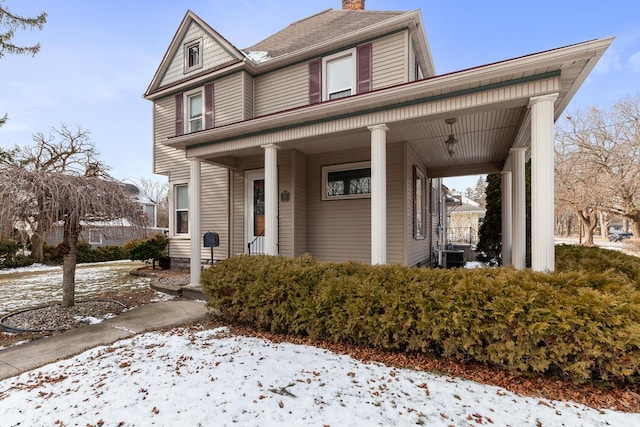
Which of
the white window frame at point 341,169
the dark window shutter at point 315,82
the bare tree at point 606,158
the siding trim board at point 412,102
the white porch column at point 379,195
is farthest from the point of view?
the bare tree at point 606,158

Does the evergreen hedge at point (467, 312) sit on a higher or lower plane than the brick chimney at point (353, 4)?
lower

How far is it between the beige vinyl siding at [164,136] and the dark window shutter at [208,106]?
133 cm

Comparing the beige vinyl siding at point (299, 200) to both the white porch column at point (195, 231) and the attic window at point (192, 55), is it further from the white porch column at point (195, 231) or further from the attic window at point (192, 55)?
the attic window at point (192, 55)

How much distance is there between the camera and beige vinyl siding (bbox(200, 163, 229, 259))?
8695 mm

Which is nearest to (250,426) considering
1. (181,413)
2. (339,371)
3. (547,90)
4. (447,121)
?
(181,413)

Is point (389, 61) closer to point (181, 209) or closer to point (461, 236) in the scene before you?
point (181, 209)

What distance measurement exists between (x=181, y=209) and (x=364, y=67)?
687 centimetres

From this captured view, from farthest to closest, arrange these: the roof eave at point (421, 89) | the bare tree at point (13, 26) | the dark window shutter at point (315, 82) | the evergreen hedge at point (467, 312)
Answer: the bare tree at point (13, 26), the dark window shutter at point (315, 82), the roof eave at point (421, 89), the evergreen hedge at point (467, 312)

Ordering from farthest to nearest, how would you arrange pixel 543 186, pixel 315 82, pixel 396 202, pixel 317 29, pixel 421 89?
pixel 317 29
pixel 315 82
pixel 396 202
pixel 421 89
pixel 543 186

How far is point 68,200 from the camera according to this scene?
185 inches

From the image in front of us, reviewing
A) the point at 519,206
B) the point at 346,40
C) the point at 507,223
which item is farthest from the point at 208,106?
the point at 507,223

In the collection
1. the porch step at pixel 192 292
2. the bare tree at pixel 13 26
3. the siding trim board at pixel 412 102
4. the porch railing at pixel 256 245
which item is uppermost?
the bare tree at pixel 13 26

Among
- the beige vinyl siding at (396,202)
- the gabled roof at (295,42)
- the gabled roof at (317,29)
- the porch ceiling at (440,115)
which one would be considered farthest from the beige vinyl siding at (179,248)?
the beige vinyl siding at (396,202)

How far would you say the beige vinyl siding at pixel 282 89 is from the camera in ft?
26.6
